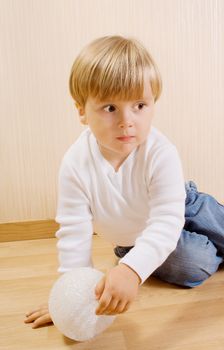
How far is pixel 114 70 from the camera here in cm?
70

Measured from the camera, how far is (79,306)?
2.26 feet

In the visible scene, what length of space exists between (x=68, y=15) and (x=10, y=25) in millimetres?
178

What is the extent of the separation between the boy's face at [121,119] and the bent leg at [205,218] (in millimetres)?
348

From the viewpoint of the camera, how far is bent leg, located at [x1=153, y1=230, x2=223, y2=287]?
0.99 meters

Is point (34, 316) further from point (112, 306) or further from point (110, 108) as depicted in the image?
point (110, 108)

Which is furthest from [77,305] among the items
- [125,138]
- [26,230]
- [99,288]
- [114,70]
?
[26,230]

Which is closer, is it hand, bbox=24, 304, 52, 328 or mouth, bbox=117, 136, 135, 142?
mouth, bbox=117, 136, 135, 142

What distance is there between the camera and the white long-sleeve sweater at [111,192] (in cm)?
80

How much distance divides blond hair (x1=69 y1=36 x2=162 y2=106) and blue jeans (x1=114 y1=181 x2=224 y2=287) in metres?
0.41

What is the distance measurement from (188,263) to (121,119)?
46 centimetres

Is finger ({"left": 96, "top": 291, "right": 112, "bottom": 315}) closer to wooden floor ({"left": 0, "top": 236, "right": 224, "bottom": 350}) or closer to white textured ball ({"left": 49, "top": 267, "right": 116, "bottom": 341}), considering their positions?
white textured ball ({"left": 49, "top": 267, "right": 116, "bottom": 341})

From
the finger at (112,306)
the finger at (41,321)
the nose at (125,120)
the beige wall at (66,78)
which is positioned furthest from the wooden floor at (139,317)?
the nose at (125,120)

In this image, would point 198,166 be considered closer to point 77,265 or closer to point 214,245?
point 214,245

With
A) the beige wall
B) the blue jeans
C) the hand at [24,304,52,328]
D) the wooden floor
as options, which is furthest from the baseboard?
the hand at [24,304,52,328]
